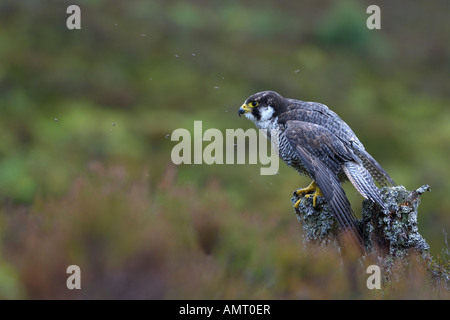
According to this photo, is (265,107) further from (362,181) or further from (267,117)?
(362,181)

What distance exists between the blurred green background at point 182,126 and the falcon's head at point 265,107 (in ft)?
4.13

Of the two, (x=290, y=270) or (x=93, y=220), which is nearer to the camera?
(x=93, y=220)

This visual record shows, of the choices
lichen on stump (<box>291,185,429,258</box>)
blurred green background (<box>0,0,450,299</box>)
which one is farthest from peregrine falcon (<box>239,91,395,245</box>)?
blurred green background (<box>0,0,450,299</box>)

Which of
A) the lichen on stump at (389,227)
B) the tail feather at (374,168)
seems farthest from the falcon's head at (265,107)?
the lichen on stump at (389,227)

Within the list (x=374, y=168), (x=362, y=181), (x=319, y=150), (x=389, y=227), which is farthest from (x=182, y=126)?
(x=389, y=227)

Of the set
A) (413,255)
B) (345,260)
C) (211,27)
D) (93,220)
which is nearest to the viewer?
(93,220)

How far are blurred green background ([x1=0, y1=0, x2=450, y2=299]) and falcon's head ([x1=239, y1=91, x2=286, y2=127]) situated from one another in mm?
1259

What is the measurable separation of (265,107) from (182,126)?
29.7 ft

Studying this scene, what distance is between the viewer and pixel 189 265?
3281mm

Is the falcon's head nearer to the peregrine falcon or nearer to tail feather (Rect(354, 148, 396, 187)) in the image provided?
the peregrine falcon
